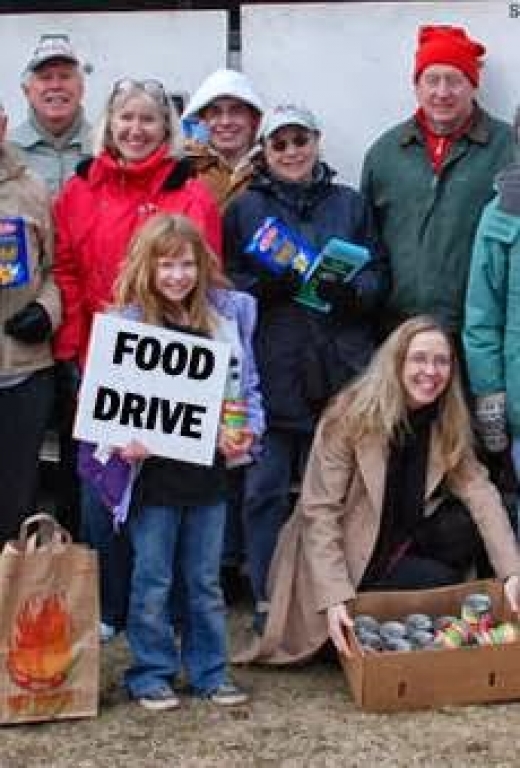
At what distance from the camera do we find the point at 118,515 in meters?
4.34

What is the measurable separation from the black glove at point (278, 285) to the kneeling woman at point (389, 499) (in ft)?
1.15

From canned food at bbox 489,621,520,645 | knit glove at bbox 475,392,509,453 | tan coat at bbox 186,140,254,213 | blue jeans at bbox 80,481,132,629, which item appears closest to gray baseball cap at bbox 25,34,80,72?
tan coat at bbox 186,140,254,213

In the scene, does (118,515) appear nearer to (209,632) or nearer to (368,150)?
(209,632)

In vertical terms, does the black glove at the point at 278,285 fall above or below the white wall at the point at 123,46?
below

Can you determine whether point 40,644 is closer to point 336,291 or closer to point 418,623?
point 418,623

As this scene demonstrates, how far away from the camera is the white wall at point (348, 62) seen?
17.5 feet

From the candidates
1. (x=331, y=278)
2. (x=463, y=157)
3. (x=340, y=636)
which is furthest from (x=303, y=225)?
(x=340, y=636)

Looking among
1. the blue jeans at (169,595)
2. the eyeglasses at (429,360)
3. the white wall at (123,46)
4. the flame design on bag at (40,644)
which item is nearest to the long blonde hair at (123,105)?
the white wall at (123,46)

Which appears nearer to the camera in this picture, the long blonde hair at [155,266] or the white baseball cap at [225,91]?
the long blonde hair at [155,266]

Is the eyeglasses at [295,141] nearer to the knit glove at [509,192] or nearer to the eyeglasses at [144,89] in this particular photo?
the eyeglasses at [144,89]

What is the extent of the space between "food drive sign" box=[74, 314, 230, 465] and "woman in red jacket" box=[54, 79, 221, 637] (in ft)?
1.02

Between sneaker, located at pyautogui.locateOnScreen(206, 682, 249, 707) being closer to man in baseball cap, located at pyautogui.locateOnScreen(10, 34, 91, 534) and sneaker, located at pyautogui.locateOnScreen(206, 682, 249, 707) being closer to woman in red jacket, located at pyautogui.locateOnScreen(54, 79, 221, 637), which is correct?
woman in red jacket, located at pyautogui.locateOnScreen(54, 79, 221, 637)

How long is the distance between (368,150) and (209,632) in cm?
182

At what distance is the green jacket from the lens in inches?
197
